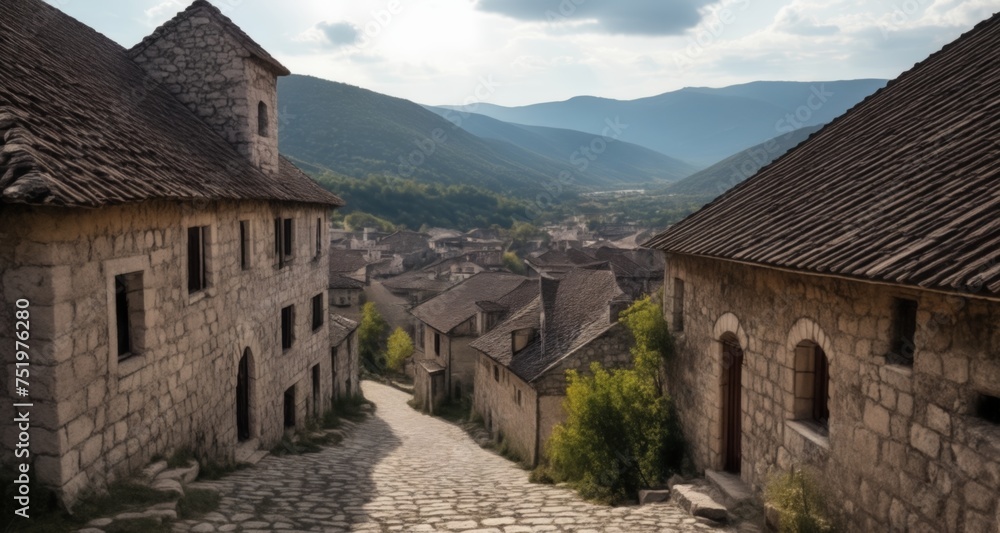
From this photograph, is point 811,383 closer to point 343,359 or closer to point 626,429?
point 626,429

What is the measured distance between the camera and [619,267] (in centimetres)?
5206

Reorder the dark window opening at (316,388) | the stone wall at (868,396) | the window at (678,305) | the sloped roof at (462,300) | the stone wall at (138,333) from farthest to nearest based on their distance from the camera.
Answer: the sloped roof at (462,300) → the dark window opening at (316,388) → the window at (678,305) → the stone wall at (138,333) → the stone wall at (868,396)

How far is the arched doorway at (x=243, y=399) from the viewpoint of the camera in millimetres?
13461

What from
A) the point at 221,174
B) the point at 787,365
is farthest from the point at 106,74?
the point at 787,365

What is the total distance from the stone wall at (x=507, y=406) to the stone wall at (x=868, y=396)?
8.19 m

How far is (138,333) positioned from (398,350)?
32477 mm

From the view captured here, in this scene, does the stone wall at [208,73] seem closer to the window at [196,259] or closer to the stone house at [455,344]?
the window at [196,259]

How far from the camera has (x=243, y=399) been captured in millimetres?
13523

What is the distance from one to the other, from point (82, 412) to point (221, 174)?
5.30 meters

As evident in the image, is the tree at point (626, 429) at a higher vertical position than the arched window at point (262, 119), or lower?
lower

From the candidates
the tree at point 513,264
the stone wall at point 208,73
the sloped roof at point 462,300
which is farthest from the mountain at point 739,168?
the stone wall at point 208,73

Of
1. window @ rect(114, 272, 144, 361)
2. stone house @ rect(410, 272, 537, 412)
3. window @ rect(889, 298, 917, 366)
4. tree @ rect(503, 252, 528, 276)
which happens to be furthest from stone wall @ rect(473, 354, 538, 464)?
tree @ rect(503, 252, 528, 276)

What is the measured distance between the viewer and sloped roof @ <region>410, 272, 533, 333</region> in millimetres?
31078

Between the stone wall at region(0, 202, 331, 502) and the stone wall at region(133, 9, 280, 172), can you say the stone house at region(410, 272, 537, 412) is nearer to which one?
the stone wall at region(0, 202, 331, 502)
